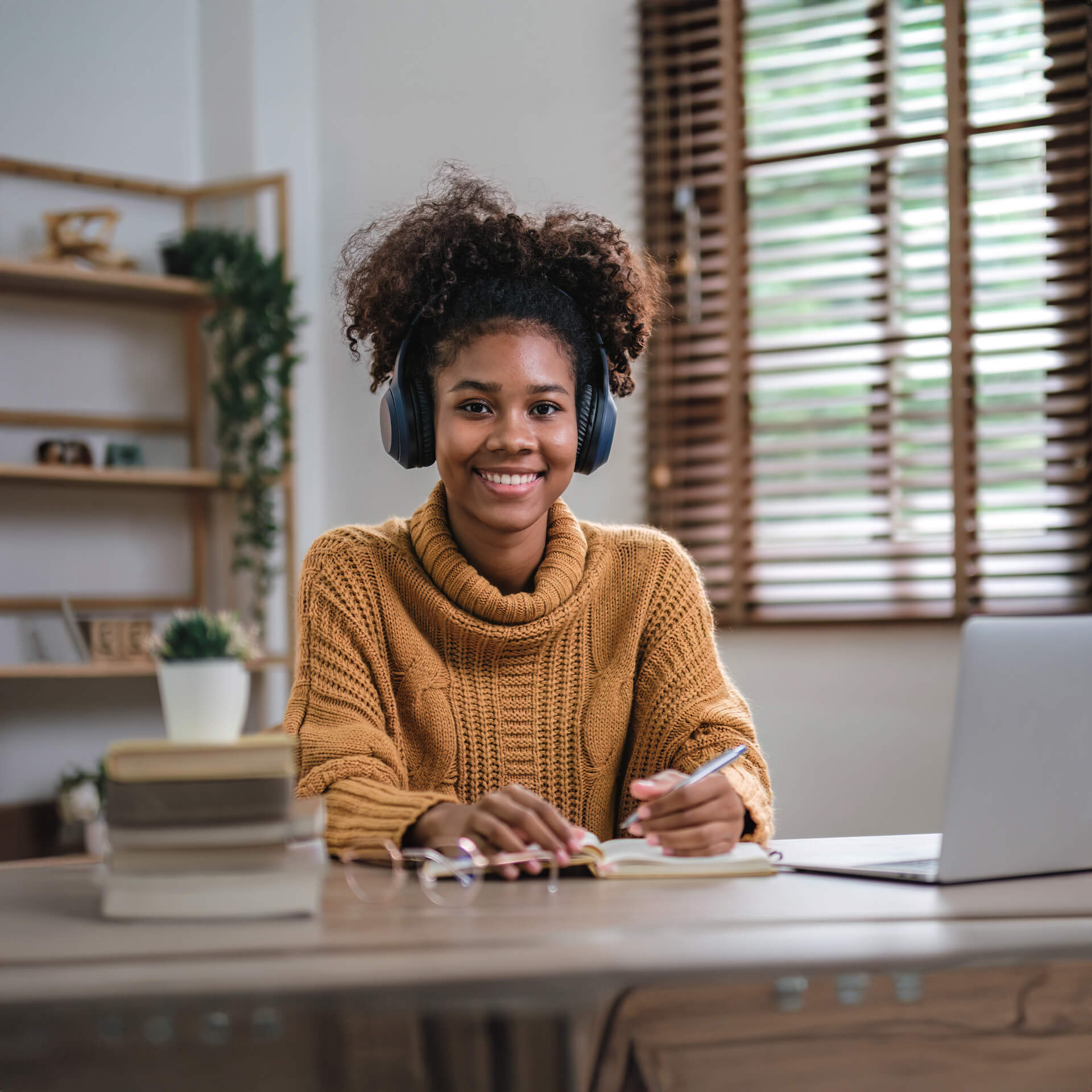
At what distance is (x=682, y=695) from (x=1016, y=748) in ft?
1.84

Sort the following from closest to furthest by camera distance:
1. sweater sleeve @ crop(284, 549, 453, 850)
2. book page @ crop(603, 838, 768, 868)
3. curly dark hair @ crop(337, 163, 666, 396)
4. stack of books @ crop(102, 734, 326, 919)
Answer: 1. stack of books @ crop(102, 734, 326, 919)
2. book page @ crop(603, 838, 768, 868)
3. sweater sleeve @ crop(284, 549, 453, 850)
4. curly dark hair @ crop(337, 163, 666, 396)

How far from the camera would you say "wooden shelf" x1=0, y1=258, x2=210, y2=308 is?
3.02 metres

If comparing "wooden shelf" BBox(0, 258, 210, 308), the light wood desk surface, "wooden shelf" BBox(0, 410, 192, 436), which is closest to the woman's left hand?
the light wood desk surface

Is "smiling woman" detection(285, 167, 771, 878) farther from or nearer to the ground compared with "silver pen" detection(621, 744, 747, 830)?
farther from the ground

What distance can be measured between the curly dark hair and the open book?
69cm

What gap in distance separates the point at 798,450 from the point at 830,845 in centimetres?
196

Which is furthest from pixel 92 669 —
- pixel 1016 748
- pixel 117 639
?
pixel 1016 748

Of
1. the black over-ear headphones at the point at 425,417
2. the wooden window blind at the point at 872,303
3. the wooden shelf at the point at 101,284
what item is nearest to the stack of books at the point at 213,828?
the black over-ear headphones at the point at 425,417

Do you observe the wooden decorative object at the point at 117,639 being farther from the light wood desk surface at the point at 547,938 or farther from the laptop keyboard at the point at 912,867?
the laptop keyboard at the point at 912,867

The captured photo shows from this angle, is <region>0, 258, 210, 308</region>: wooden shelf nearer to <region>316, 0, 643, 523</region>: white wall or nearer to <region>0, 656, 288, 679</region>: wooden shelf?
<region>316, 0, 643, 523</region>: white wall

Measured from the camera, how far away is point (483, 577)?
1.49 meters

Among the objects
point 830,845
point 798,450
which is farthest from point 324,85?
point 830,845

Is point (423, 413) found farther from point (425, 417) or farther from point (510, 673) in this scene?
point (510, 673)

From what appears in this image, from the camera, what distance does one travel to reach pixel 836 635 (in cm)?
298
